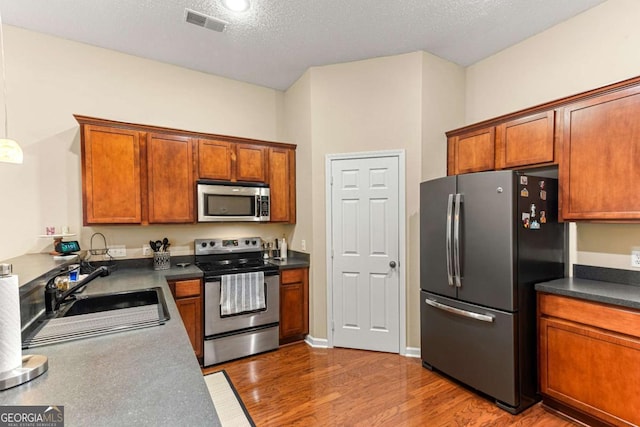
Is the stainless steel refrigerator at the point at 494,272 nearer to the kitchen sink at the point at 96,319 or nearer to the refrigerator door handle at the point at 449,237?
the refrigerator door handle at the point at 449,237

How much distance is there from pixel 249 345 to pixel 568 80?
155 inches

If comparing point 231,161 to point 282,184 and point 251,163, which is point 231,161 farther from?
point 282,184

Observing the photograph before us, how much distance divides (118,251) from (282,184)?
191cm

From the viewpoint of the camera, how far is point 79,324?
1.57 metres

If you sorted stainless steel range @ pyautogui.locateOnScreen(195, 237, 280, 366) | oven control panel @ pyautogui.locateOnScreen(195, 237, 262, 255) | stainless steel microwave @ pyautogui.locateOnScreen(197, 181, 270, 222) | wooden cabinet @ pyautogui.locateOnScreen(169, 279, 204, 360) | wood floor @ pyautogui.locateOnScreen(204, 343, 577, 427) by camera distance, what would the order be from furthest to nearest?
oven control panel @ pyautogui.locateOnScreen(195, 237, 262, 255) < stainless steel microwave @ pyautogui.locateOnScreen(197, 181, 270, 222) < stainless steel range @ pyautogui.locateOnScreen(195, 237, 280, 366) < wooden cabinet @ pyautogui.locateOnScreen(169, 279, 204, 360) < wood floor @ pyautogui.locateOnScreen(204, 343, 577, 427)

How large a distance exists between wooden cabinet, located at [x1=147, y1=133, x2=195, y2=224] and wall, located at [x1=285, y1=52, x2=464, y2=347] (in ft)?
4.30

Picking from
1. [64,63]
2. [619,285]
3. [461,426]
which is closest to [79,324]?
[461,426]

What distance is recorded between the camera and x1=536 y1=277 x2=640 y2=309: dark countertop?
1.96 m

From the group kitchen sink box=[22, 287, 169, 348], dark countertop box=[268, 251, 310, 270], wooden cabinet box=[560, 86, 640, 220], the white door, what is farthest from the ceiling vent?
wooden cabinet box=[560, 86, 640, 220]

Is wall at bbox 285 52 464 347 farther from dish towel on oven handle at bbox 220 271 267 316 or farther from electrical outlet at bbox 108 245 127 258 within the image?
electrical outlet at bbox 108 245 127 258

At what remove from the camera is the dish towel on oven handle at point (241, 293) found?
310cm

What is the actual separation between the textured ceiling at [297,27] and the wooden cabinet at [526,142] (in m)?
0.93

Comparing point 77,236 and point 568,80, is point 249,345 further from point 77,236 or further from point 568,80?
point 568,80

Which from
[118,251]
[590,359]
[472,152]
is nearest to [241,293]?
[118,251]
